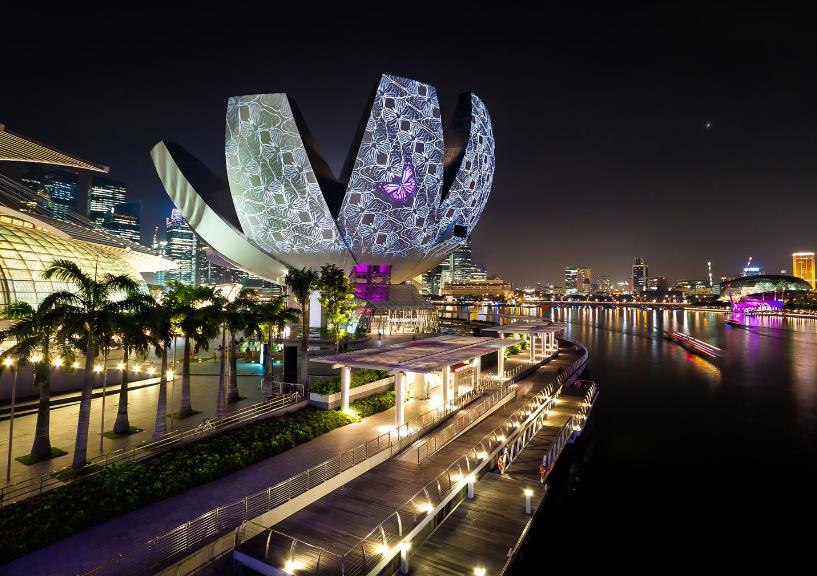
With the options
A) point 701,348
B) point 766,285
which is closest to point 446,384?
point 701,348

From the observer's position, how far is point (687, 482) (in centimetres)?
1950

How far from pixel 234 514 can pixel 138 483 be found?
8.89ft

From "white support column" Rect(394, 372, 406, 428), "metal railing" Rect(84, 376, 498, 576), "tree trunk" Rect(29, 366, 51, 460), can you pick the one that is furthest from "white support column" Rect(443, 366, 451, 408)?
"tree trunk" Rect(29, 366, 51, 460)

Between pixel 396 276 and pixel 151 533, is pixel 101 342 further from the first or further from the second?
pixel 396 276

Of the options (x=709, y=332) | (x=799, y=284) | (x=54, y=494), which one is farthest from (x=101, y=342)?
(x=799, y=284)

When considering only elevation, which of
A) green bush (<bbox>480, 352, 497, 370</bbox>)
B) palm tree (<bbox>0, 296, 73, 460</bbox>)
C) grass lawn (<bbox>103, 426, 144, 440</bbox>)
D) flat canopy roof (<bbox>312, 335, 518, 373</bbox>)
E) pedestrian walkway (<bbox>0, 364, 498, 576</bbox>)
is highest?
palm tree (<bbox>0, 296, 73, 460</bbox>)

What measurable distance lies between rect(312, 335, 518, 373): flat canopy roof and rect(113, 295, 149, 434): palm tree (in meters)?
5.57

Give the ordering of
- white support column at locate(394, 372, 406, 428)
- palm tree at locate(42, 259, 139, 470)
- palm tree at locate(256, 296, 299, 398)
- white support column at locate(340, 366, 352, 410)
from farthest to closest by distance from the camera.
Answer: palm tree at locate(256, 296, 299, 398) < white support column at locate(340, 366, 352, 410) < white support column at locate(394, 372, 406, 428) < palm tree at locate(42, 259, 139, 470)

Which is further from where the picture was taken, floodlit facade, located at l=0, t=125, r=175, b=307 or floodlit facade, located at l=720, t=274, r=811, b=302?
floodlit facade, located at l=720, t=274, r=811, b=302

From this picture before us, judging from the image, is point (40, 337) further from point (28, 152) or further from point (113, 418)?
point (28, 152)

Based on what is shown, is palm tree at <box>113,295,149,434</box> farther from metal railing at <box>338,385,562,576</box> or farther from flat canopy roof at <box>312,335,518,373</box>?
metal railing at <box>338,385,562,576</box>

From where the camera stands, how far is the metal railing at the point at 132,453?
437 inches

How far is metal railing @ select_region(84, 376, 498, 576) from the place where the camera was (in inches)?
324

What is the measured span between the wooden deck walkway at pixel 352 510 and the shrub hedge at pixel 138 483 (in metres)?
2.84
